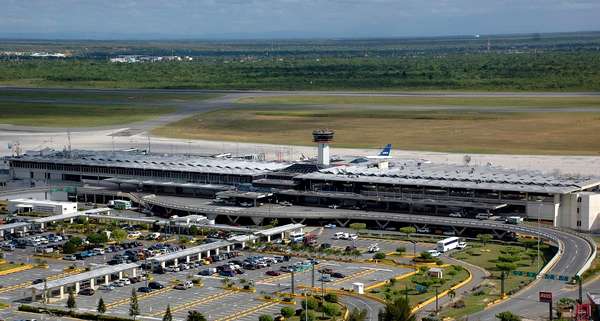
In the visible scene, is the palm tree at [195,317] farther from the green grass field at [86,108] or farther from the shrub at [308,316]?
the green grass field at [86,108]

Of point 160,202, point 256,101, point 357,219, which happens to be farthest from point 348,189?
point 256,101

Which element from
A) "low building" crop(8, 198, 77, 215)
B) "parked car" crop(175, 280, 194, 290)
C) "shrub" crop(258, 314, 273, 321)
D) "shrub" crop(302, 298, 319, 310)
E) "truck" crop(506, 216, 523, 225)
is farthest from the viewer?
"low building" crop(8, 198, 77, 215)

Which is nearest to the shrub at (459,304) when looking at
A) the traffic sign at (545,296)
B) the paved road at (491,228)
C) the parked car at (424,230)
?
the paved road at (491,228)

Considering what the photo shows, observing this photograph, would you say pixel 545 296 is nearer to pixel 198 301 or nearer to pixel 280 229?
pixel 198 301

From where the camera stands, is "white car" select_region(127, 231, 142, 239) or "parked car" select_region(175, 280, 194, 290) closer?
"parked car" select_region(175, 280, 194, 290)

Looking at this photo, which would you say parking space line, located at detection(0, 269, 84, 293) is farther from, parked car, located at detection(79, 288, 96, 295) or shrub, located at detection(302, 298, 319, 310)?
shrub, located at detection(302, 298, 319, 310)

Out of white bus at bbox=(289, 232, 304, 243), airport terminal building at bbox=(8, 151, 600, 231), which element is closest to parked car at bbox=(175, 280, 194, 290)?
white bus at bbox=(289, 232, 304, 243)

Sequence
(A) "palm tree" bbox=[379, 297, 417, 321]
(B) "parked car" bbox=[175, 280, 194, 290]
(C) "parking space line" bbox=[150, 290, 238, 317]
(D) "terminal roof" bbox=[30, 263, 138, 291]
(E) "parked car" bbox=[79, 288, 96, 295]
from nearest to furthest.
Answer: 1. (A) "palm tree" bbox=[379, 297, 417, 321]
2. (C) "parking space line" bbox=[150, 290, 238, 317]
3. (D) "terminal roof" bbox=[30, 263, 138, 291]
4. (E) "parked car" bbox=[79, 288, 96, 295]
5. (B) "parked car" bbox=[175, 280, 194, 290]
